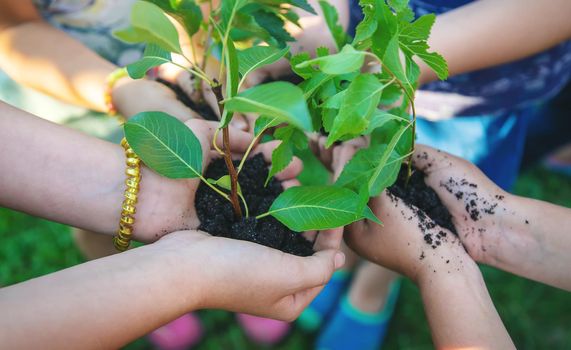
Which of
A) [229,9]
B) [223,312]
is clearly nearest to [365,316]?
[223,312]

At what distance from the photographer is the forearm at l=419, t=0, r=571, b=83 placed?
1345 mm

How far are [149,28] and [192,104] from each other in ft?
2.49

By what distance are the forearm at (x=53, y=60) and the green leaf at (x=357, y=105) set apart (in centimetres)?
102

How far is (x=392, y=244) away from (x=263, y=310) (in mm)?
346

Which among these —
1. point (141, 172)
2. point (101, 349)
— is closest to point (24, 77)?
point (141, 172)

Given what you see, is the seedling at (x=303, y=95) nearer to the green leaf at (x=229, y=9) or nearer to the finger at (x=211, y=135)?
the green leaf at (x=229, y=9)

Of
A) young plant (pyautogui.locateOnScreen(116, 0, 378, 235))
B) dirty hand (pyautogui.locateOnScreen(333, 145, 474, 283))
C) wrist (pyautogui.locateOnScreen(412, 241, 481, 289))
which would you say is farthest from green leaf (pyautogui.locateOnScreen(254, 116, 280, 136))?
wrist (pyautogui.locateOnScreen(412, 241, 481, 289))

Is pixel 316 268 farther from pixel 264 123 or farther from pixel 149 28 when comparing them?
pixel 149 28

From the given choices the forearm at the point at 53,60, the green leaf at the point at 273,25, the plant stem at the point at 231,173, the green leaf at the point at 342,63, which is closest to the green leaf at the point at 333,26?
the green leaf at the point at 273,25

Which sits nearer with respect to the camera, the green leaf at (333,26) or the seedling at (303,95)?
the seedling at (303,95)

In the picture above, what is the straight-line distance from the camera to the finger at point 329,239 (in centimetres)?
112

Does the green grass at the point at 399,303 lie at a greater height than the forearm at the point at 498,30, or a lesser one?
lesser

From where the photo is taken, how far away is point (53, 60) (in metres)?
1.54

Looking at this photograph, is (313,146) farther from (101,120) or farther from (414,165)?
(101,120)
